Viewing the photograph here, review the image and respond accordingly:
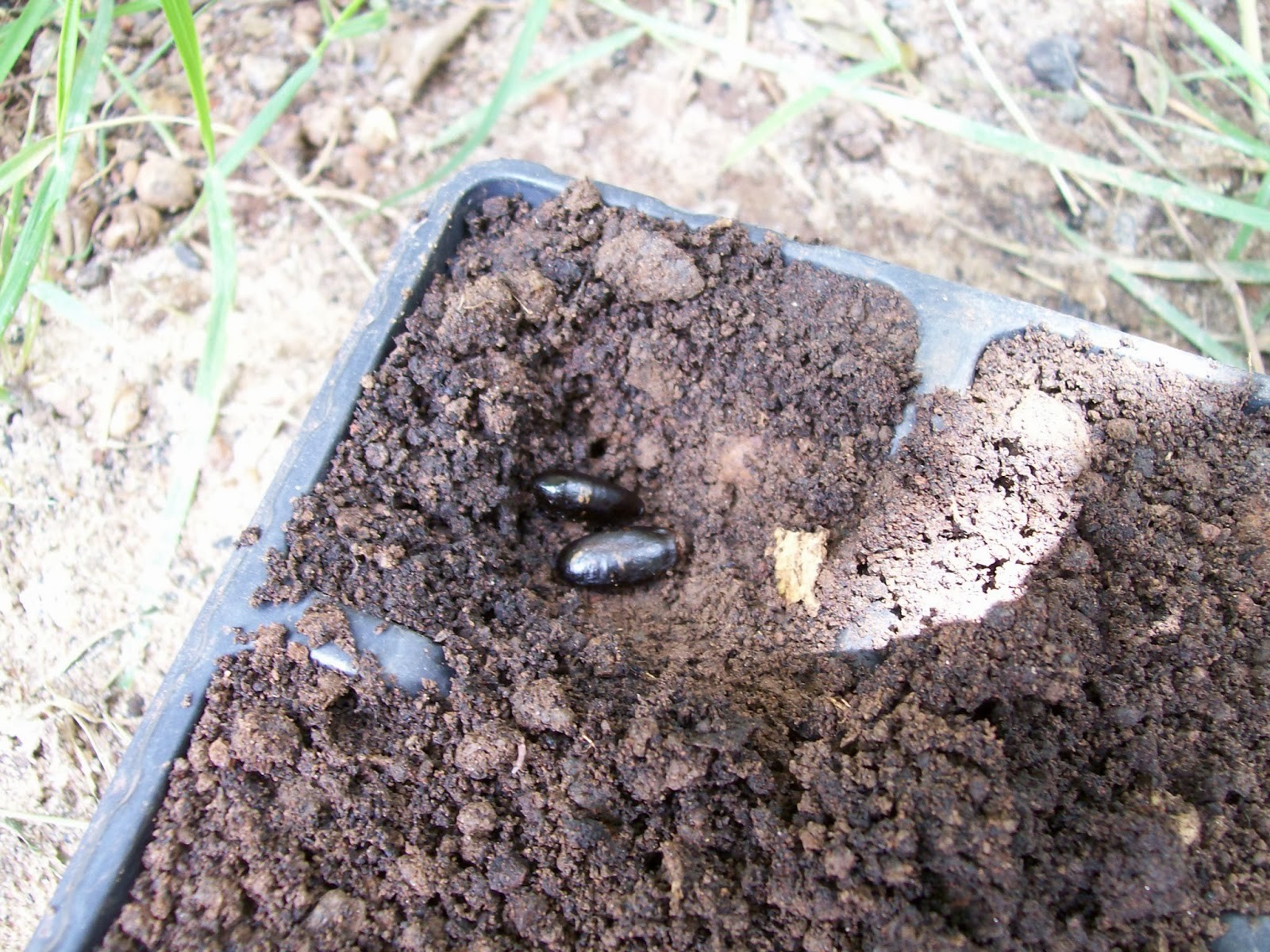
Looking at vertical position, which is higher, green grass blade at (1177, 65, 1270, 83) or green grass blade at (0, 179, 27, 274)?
green grass blade at (0, 179, 27, 274)

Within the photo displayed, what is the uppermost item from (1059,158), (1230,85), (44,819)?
(1059,158)

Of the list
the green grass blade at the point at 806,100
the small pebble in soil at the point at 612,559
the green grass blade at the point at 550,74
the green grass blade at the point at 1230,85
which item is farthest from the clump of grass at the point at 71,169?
the green grass blade at the point at 1230,85

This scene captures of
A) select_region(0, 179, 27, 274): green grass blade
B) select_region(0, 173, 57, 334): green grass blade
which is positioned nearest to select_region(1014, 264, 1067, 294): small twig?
select_region(0, 173, 57, 334): green grass blade

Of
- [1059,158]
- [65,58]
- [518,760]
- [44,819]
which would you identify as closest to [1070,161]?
[1059,158]

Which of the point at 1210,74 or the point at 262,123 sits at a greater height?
the point at 262,123

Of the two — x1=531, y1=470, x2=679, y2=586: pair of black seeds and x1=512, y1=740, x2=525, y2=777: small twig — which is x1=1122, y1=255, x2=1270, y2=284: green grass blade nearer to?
x1=531, y1=470, x2=679, y2=586: pair of black seeds

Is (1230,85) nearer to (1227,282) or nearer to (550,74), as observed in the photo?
(1227,282)
